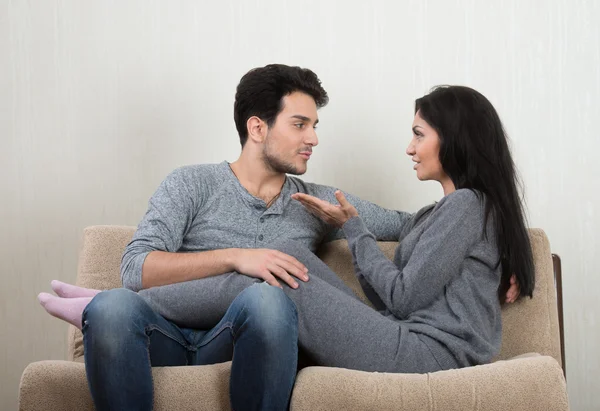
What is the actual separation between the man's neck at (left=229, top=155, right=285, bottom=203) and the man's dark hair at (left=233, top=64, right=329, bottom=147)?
0.43 feet

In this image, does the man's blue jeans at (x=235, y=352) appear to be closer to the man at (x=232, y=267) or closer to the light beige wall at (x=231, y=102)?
the man at (x=232, y=267)

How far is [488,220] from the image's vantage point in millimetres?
2061

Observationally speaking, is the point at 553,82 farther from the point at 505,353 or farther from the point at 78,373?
the point at 78,373

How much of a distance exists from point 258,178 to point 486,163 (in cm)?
70

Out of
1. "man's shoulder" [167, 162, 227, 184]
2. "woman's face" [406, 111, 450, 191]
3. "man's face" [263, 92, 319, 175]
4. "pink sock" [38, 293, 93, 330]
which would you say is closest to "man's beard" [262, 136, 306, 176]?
"man's face" [263, 92, 319, 175]

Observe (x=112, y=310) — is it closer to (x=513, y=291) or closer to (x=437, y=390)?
(x=437, y=390)

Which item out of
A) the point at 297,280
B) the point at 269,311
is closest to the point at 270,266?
the point at 297,280

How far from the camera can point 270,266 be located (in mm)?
2000

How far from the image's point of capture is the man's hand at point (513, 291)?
7.17 feet

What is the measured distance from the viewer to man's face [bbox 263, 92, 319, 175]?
2477 millimetres

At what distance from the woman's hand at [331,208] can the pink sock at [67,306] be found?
0.65 metres

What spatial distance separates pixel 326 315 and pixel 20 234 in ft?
5.56

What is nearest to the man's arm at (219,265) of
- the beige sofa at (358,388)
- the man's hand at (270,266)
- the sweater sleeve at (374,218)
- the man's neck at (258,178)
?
the man's hand at (270,266)

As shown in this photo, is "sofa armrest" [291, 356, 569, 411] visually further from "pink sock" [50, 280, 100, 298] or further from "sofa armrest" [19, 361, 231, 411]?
"pink sock" [50, 280, 100, 298]
